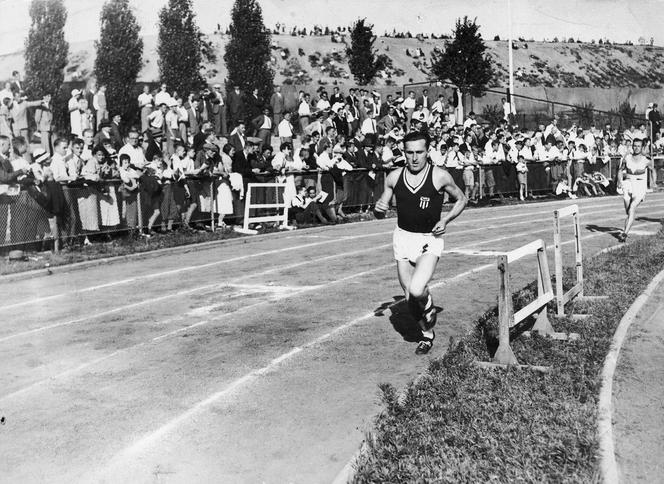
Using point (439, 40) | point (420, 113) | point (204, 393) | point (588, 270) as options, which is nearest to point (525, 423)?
point (204, 393)

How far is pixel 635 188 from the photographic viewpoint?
60.1 ft

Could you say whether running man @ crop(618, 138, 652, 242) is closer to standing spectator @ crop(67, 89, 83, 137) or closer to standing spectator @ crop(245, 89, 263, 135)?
standing spectator @ crop(67, 89, 83, 137)

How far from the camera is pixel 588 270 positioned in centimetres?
1412

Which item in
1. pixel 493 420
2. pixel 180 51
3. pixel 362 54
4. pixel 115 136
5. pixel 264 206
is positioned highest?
pixel 362 54

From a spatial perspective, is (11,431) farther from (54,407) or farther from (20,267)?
(20,267)

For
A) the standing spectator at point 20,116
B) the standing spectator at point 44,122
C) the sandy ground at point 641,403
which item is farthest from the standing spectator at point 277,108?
the sandy ground at point 641,403

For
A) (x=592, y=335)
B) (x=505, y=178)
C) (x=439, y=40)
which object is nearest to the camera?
(x=592, y=335)

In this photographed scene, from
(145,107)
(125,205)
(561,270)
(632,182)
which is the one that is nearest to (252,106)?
(145,107)

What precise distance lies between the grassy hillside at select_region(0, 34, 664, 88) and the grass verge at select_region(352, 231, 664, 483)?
52.7 metres

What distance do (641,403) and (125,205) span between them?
1262 cm

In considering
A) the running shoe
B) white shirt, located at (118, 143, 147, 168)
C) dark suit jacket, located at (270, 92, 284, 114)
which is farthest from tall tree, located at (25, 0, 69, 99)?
the running shoe

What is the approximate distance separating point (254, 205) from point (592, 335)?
12582 millimetres

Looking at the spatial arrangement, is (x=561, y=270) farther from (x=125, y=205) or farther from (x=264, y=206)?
Result: (x=264, y=206)

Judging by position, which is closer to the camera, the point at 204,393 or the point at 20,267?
the point at 204,393
